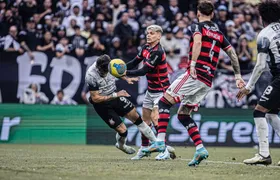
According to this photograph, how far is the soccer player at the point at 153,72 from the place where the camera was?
13387 millimetres

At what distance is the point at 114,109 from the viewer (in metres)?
14.4

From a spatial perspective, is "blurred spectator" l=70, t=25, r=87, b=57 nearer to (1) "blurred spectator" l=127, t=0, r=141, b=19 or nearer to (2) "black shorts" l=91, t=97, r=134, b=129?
(1) "blurred spectator" l=127, t=0, r=141, b=19

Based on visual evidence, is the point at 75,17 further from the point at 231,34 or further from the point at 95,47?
the point at 231,34

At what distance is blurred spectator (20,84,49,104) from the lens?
69.7ft

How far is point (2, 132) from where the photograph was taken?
830 inches

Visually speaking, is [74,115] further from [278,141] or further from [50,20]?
[278,141]

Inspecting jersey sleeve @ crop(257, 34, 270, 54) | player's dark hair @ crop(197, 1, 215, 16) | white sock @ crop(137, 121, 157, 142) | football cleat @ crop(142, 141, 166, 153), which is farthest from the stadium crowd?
jersey sleeve @ crop(257, 34, 270, 54)

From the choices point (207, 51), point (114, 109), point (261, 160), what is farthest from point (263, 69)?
point (114, 109)

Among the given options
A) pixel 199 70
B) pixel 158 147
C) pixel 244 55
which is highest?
pixel 199 70

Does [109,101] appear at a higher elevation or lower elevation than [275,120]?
lower

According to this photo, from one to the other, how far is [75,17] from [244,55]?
19.7 ft

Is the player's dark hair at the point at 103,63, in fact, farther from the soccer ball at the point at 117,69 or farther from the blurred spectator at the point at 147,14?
the blurred spectator at the point at 147,14

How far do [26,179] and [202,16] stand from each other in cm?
448

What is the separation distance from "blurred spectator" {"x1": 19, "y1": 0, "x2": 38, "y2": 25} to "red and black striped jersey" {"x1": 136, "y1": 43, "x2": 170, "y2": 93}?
1038 centimetres
